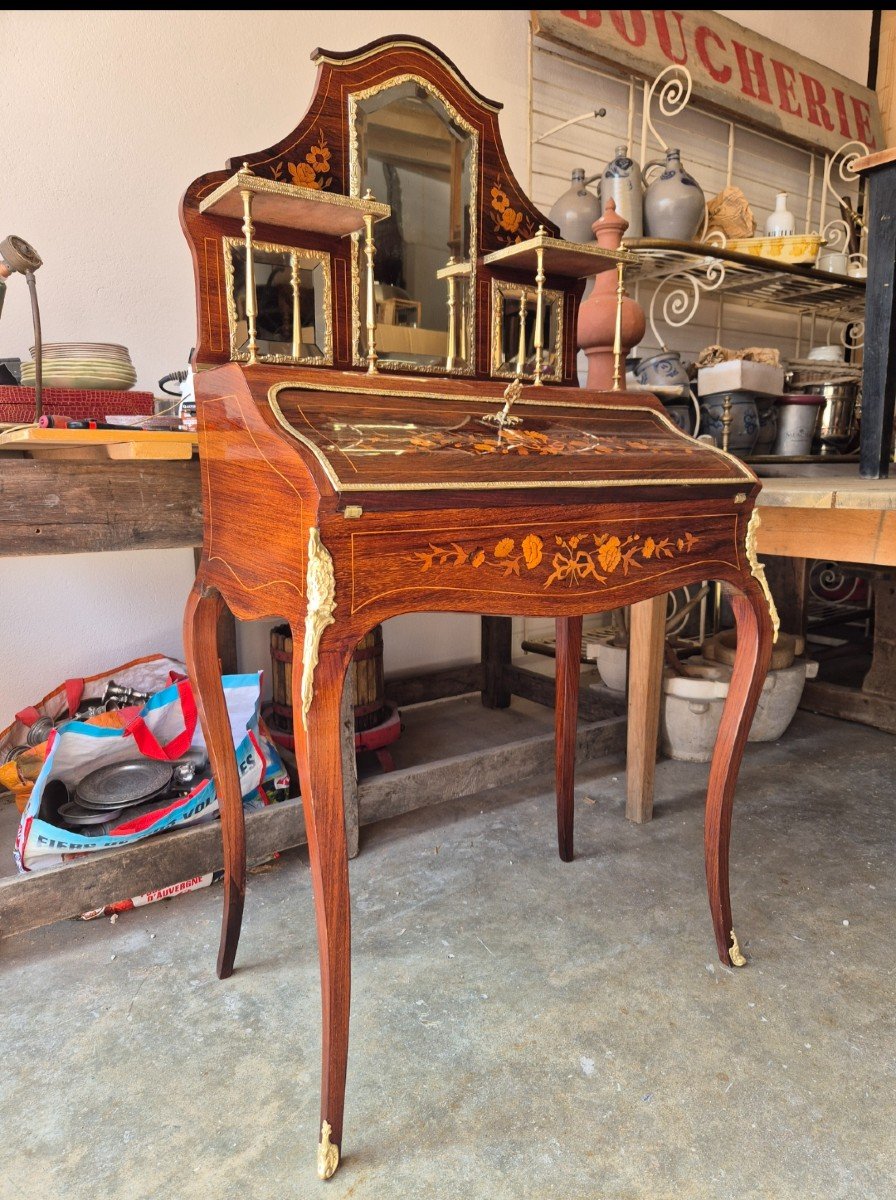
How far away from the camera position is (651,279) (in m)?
3.73

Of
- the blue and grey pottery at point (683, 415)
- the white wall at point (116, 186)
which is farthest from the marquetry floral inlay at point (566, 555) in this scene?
the white wall at point (116, 186)

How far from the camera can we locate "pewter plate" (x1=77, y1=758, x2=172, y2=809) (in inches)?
73.8

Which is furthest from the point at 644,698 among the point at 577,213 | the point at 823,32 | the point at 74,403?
the point at 823,32

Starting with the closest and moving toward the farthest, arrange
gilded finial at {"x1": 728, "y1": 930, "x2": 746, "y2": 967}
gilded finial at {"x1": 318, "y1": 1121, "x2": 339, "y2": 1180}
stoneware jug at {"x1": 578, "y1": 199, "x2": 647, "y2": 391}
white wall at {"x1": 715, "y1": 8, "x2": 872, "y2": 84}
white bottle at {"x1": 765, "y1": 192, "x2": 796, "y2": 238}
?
gilded finial at {"x1": 318, "y1": 1121, "x2": 339, "y2": 1180} → gilded finial at {"x1": 728, "y1": 930, "x2": 746, "y2": 967} → stoneware jug at {"x1": 578, "y1": 199, "x2": 647, "y2": 391} → white bottle at {"x1": 765, "y1": 192, "x2": 796, "y2": 238} → white wall at {"x1": 715, "y1": 8, "x2": 872, "y2": 84}

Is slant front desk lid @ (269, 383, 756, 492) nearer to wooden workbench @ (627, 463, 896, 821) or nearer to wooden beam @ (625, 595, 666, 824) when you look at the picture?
wooden workbench @ (627, 463, 896, 821)

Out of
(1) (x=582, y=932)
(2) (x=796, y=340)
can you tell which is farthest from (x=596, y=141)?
(1) (x=582, y=932)

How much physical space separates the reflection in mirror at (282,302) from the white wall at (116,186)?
1.11 meters

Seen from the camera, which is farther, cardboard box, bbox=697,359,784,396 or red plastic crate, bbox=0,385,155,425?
cardboard box, bbox=697,359,784,396

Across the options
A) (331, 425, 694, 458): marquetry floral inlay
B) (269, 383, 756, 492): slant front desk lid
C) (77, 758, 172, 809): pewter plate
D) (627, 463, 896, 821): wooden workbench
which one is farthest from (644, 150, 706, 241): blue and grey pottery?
(77, 758, 172, 809): pewter plate

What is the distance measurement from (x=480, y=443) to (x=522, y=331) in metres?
0.73

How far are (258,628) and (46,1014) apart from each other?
1585mm

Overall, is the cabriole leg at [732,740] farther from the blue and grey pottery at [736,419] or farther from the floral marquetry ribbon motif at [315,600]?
the blue and grey pottery at [736,419]

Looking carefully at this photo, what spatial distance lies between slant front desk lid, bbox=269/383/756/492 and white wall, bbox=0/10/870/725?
158 centimetres

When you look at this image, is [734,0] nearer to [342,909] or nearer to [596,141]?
[342,909]
